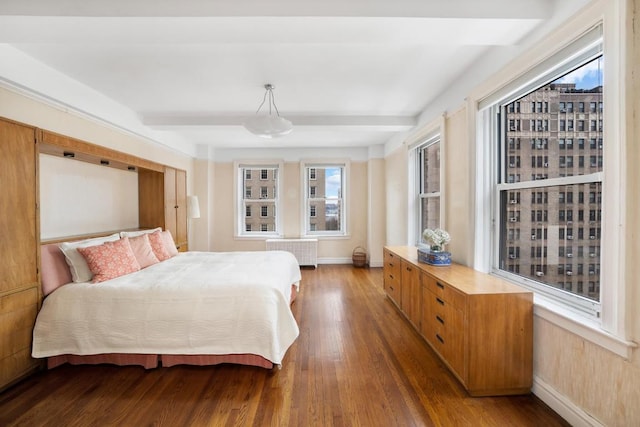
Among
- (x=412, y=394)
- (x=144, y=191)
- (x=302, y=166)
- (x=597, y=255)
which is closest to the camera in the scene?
(x=597, y=255)

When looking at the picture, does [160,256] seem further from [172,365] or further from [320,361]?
[320,361]

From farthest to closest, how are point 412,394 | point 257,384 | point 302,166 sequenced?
1. point 302,166
2. point 257,384
3. point 412,394

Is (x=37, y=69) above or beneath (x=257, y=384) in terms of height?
above

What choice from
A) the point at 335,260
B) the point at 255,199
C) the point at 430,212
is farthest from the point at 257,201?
the point at 430,212

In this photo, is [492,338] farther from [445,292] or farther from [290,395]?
[290,395]

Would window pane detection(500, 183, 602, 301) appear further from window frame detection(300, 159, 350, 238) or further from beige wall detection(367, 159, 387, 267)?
window frame detection(300, 159, 350, 238)

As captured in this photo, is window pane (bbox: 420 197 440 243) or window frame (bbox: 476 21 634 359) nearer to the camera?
window frame (bbox: 476 21 634 359)

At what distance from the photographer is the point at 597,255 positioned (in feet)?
5.38

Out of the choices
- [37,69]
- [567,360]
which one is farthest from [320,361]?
[37,69]

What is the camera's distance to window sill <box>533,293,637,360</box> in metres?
1.36

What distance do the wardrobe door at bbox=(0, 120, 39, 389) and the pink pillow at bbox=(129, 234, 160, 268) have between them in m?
0.90

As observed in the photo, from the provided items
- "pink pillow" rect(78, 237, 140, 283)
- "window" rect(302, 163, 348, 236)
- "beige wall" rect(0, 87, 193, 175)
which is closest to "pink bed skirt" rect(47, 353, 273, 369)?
"pink pillow" rect(78, 237, 140, 283)

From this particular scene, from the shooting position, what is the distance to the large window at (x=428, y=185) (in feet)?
12.5

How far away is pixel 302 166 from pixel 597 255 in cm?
494
